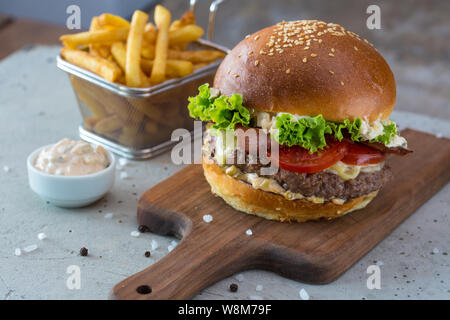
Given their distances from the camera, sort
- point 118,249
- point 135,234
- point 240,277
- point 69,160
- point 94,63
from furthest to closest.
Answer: point 94,63 < point 69,160 < point 135,234 < point 118,249 < point 240,277

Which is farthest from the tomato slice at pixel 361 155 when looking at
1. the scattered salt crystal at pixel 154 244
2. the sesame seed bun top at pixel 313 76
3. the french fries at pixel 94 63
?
the french fries at pixel 94 63

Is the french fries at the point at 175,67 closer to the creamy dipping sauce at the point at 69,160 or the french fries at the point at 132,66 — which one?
the french fries at the point at 132,66

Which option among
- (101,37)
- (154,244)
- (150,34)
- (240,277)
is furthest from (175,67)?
(240,277)

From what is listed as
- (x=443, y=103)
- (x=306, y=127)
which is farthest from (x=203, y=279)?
(x=443, y=103)

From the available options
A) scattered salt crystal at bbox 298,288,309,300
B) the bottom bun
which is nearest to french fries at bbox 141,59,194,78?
the bottom bun

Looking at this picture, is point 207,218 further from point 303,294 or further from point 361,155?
point 361,155

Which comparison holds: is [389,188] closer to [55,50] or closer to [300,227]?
[300,227]
